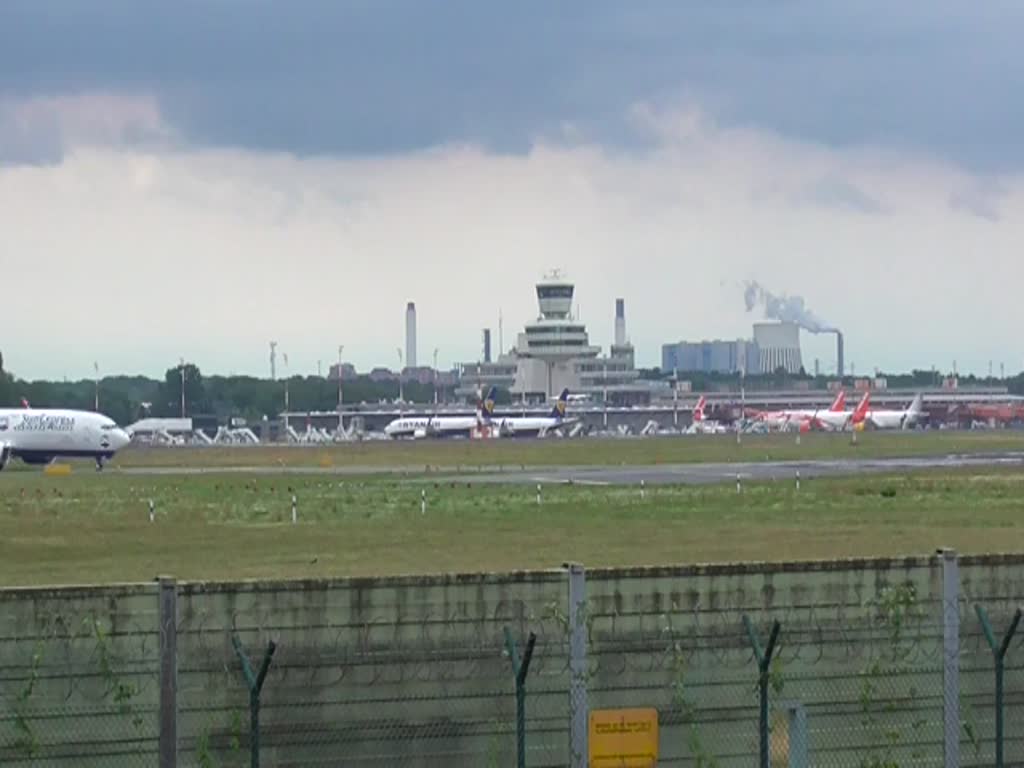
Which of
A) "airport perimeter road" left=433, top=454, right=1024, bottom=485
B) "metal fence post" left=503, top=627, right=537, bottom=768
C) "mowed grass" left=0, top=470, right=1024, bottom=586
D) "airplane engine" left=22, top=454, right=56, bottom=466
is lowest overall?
"mowed grass" left=0, top=470, right=1024, bottom=586

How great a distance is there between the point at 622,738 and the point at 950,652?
9.87 ft

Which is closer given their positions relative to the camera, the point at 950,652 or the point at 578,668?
the point at 578,668

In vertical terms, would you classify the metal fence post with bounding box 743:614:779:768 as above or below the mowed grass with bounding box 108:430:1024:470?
above

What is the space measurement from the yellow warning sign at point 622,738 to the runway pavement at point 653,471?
63975 millimetres

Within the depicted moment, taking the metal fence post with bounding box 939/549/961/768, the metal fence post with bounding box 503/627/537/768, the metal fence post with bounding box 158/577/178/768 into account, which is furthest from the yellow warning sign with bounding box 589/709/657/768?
the metal fence post with bounding box 158/577/178/768

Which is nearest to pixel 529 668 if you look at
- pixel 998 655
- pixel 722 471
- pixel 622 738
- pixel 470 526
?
pixel 622 738

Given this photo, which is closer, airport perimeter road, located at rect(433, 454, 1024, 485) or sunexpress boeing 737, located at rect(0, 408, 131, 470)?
airport perimeter road, located at rect(433, 454, 1024, 485)

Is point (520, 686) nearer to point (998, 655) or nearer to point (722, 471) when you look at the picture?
point (998, 655)

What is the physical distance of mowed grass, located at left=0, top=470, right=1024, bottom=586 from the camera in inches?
1670

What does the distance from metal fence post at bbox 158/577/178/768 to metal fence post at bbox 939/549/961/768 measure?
21.5 ft

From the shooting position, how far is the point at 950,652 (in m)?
17.3

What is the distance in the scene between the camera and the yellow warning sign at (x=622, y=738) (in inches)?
650

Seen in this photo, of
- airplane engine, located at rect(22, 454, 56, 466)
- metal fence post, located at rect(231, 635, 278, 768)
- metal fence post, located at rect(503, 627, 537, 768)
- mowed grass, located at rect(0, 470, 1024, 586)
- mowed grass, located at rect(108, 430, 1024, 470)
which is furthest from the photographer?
airplane engine, located at rect(22, 454, 56, 466)

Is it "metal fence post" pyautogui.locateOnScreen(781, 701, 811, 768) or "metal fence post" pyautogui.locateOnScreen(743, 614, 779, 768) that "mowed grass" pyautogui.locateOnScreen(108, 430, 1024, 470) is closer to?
"metal fence post" pyautogui.locateOnScreen(781, 701, 811, 768)
